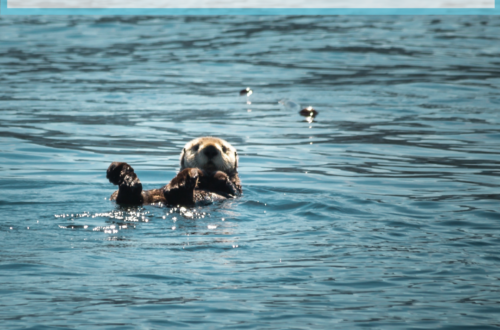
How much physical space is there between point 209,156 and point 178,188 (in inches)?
34.0

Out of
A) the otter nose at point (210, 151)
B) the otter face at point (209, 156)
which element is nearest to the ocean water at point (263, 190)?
the otter face at point (209, 156)

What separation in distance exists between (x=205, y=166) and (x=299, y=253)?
1.99 m

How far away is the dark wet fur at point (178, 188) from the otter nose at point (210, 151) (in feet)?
0.51

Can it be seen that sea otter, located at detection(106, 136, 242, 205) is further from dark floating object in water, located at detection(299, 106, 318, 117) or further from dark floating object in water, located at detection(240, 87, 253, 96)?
dark floating object in water, located at detection(240, 87, 253, 96)

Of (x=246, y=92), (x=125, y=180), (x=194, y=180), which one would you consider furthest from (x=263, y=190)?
(x=246, y=92)

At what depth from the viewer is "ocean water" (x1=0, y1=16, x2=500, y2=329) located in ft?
11.5

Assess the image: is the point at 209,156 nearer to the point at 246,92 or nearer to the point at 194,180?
the point at 194,180

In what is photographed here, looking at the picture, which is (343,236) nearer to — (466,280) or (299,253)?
(299,253)

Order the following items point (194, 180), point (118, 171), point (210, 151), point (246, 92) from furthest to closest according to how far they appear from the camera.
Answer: point (246, 92) < point (210, 151) < point (194, 180) < point (118, 171)

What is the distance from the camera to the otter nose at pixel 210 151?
6.05 m

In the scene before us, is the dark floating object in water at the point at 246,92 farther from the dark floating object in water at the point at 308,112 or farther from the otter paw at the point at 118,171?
the otter paw at the point at 118,171

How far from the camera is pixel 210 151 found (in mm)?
6055

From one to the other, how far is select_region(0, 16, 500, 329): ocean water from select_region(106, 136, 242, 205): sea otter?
0.14 metres

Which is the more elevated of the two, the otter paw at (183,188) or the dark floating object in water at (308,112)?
the dark floating object in water at (308,112)
